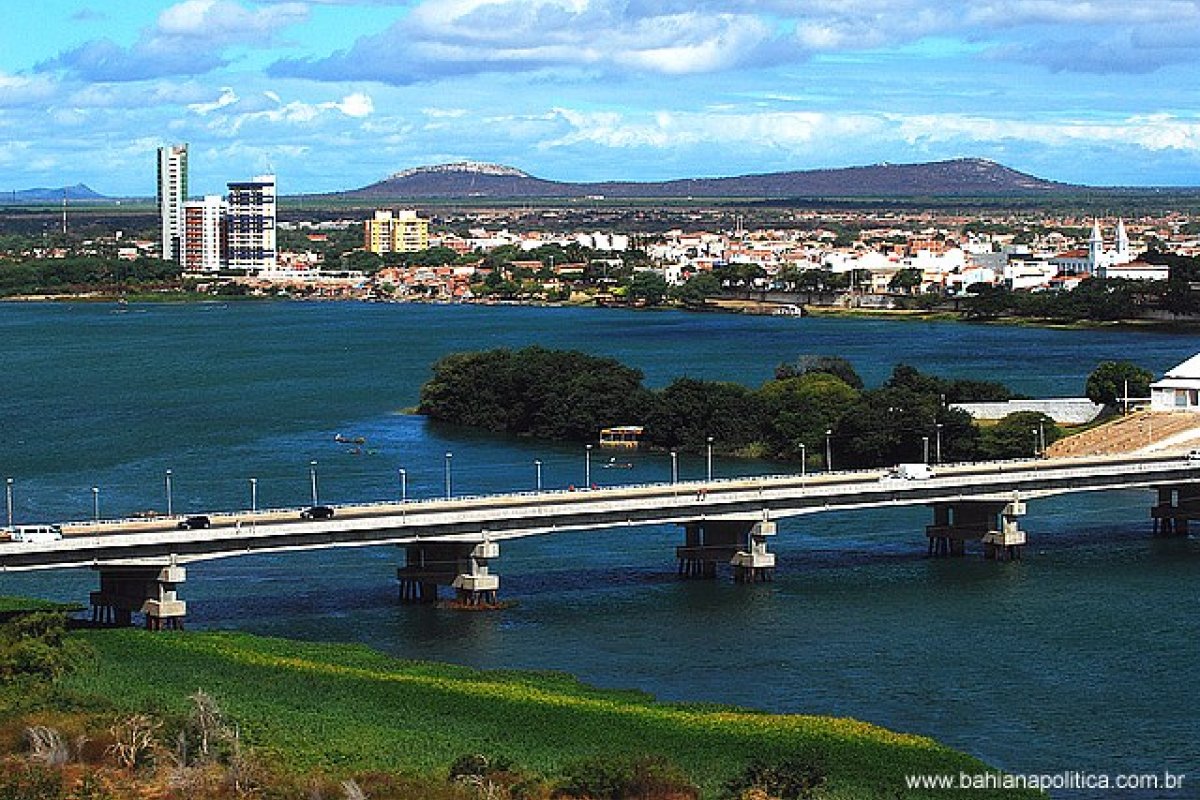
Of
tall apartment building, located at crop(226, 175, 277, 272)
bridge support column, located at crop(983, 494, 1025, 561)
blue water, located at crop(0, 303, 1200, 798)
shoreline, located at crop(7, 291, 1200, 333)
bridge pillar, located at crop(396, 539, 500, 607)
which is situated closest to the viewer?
blue water, located at crop(0, 303, 1200, 798)

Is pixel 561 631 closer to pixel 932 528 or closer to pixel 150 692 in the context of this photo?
pixel 150 692

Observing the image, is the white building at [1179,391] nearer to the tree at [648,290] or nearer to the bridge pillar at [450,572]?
the bridge pillar at [450,572]

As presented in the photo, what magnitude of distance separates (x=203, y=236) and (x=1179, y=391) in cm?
12736

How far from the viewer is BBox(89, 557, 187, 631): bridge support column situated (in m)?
36.8

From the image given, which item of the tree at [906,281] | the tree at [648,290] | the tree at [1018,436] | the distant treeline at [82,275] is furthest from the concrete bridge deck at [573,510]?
the distant treeline at [82,275]

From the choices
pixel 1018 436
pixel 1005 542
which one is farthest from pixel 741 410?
pixel 1005 542

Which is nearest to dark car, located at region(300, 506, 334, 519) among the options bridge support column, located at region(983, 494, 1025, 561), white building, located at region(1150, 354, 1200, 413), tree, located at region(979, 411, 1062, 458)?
bridge support column, located at region(983, 494, 1025, 561)

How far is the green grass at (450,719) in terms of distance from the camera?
91.7 ft

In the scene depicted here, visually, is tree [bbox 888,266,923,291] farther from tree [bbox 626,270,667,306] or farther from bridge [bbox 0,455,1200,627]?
bridge [bbox 0,455,1200,627]

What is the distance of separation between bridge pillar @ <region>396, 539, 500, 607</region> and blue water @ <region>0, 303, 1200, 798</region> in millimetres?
621

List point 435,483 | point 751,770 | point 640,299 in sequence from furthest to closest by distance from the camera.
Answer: point 640,299
point 435,483
point 751,770

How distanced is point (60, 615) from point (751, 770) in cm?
1248

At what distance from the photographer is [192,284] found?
513ft

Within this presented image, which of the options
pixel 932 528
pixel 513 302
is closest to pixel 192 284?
pixel 513 302
